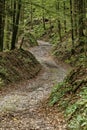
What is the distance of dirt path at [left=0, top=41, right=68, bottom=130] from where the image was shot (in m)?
8.70

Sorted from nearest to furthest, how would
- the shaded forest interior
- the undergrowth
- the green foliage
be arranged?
the green foliage < the undergrowth < the shaded forest interior

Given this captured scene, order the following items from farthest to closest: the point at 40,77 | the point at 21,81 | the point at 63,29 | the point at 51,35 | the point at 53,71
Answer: the point at 51,35, the point at 63,29, the point at 53,71, the point at 40,77, the point at 21,81

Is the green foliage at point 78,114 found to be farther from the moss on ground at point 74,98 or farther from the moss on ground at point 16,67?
the moss on ground at point 16,67

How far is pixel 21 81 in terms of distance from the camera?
17.6m

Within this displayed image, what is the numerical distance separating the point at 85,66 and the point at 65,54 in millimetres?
16291

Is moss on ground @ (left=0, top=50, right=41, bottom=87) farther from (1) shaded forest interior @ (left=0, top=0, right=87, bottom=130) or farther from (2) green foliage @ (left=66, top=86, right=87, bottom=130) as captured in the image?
(2) green foliage @ (left=66, top=86, right=87, bottom=130)

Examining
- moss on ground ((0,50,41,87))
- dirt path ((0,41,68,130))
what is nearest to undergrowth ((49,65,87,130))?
dirt path ((0,41,68,130))

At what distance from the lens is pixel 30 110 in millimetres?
10906

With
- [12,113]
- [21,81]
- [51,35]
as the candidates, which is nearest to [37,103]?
[12,113]

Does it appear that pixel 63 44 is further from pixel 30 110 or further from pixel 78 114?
pixel 78 114

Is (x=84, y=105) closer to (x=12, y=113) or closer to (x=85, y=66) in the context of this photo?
(x=12, y=113)

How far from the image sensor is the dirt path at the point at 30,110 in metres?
8.70

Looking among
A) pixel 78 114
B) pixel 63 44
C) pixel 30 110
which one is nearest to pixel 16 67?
pixel 30 110

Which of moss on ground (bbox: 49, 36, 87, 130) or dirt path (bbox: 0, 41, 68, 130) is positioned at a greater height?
moss on ground (bbox: 49, 36, 87, 130)
